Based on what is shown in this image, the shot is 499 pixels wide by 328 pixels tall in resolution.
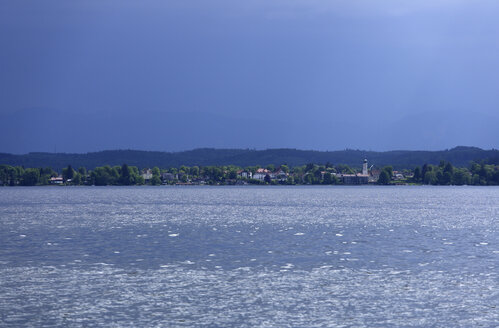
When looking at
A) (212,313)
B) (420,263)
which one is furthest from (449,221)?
(212,313)

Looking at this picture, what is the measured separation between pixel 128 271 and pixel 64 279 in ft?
14.9

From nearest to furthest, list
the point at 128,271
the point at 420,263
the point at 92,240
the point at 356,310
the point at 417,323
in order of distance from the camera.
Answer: the point at 417,323
the point at 356,310
the point at 128,271
the point at 420,263
the point at 92,240

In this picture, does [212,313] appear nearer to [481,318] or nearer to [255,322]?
[255,322]

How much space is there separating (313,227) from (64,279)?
42583mm

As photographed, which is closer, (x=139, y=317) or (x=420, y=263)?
(x=139, y=317)

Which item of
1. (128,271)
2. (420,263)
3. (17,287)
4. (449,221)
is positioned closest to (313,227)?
(449,221)

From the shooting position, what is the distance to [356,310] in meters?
30.7

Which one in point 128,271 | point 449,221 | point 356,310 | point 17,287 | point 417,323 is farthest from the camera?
point 449,221

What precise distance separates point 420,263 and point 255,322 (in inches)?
793

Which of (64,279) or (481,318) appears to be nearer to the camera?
(481,318)

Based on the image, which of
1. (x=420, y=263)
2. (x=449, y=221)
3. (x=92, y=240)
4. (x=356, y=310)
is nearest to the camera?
(x=356, y=310)

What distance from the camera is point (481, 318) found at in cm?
2920

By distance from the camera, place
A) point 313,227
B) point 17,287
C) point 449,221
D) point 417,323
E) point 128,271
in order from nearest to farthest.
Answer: point 417,323 → point 17,287 → point 128,271 → point 313,227 → point 449,221

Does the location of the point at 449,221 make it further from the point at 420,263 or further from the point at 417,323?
the point at 417,323
